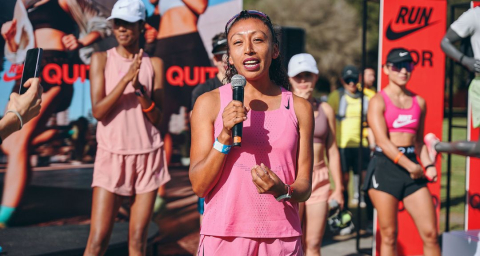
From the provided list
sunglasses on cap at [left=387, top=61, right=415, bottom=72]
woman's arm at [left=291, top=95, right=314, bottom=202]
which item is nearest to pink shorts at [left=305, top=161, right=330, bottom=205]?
sunglasses on cap at [left=387, top=61, right=415, bottom=72]

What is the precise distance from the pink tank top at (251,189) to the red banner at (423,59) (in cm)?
386

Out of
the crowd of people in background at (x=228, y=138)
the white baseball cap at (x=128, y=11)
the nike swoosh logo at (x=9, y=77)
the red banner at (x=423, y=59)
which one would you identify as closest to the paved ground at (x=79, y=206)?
the crowd of people in background at (x=228, y=138)

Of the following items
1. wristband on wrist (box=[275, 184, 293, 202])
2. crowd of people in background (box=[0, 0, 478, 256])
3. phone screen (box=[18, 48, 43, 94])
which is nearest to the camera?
wristband on wrist (box=[275, 184, 293, 202])

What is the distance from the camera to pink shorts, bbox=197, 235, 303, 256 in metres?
2.60

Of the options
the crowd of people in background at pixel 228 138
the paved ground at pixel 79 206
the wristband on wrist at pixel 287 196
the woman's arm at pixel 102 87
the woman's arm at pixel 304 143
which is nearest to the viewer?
the wristband on wrist at pixel 287 196

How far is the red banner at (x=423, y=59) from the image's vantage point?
6270mm

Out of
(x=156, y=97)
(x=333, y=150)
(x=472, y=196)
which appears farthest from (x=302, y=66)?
(x=472, y=196)

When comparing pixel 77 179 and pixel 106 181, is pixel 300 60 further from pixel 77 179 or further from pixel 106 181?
pixel 77 179

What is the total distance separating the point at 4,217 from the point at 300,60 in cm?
301

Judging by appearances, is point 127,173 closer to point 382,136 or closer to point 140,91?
point 140,91

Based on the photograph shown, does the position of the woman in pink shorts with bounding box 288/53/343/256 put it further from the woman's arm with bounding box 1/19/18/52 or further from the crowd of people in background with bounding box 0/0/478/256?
the woman's arm with bounding box 1/19/18/52

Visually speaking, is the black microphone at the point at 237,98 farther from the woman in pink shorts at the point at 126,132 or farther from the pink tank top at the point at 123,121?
the pink tank top at the point at 123,121

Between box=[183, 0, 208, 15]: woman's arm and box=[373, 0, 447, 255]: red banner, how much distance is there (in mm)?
1984

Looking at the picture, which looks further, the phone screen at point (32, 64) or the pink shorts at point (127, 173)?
the pink shorts at point (127, 173)
